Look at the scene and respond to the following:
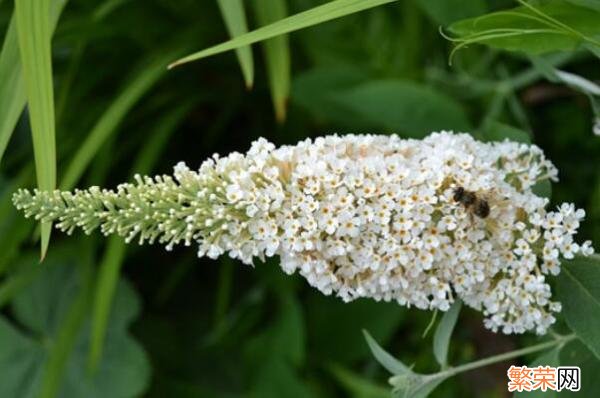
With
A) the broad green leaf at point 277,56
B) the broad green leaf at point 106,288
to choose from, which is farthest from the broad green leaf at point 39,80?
the broad green leaf at point 106,288

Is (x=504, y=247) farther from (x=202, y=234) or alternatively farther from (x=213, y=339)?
(x=213, y=339)

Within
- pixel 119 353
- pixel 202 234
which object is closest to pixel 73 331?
pixel 119 353

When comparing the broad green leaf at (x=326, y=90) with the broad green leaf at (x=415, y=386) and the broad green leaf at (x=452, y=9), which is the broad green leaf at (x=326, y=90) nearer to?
the broad green leaf at (x=452, y=9)

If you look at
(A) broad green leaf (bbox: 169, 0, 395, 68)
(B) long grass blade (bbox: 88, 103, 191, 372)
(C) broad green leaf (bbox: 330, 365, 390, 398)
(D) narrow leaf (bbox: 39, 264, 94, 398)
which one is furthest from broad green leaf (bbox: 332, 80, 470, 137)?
(A) broad green leaf (bbox: 169, 0, 395, 68)

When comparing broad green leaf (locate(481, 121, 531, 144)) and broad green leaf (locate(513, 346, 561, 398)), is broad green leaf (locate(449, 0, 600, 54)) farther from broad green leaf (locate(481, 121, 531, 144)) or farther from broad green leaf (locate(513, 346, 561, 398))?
broad green leaf (locate(513, 346, 561, 398))

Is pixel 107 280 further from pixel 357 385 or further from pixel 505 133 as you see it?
pixel 505 133

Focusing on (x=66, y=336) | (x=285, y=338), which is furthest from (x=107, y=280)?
(x=285, y=338)
